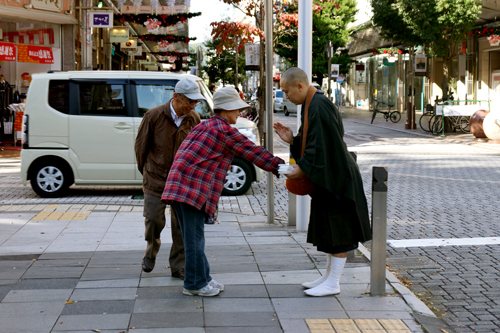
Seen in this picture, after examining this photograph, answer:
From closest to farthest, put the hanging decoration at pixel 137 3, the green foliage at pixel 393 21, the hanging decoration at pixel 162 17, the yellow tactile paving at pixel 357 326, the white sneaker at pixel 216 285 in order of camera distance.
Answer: the yellow tactile paving at pixel 357 326
the white sneaker at pixel 216 285
the hanging decoration at pixel 137 3
the hanging decoration at pixel 162 17
the green foliage at pixel 393 21

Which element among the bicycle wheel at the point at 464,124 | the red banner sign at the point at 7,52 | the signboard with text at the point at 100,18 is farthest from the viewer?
the bicycle wheel at the point at 464,124

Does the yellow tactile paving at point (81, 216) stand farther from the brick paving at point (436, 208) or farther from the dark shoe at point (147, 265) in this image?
the dark shoe at point (147, 265)

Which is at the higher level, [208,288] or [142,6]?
[142,6]

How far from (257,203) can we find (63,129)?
3.29 meters

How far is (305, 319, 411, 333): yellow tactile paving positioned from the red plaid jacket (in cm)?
106

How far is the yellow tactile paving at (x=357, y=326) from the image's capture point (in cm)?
398

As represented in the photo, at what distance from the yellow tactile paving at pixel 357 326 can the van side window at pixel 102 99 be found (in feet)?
21.8

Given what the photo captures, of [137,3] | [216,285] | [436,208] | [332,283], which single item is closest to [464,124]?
[137,3]

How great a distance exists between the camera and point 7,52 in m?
18.1

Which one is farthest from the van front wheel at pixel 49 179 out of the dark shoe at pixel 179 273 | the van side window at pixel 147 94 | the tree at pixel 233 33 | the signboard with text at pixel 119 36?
the signboard with text at pixel 119 36

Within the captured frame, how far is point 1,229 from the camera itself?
24.2ft

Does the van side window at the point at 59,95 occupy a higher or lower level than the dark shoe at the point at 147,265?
higher

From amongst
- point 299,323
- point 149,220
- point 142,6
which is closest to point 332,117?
point 299,323

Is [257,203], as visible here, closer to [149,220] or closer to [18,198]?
[18,198]
